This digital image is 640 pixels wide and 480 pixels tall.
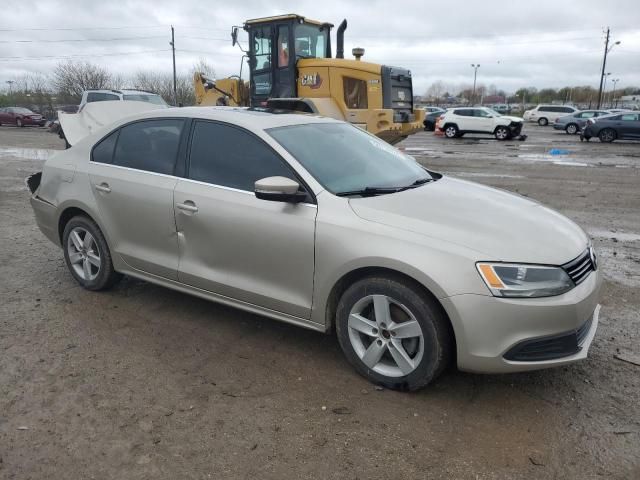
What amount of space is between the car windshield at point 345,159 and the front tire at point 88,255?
192cm

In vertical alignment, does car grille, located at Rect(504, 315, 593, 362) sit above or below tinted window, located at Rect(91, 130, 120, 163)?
→ below

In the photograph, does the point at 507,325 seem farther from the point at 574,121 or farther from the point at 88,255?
the point at 574,121

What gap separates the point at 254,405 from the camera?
314 centimetres

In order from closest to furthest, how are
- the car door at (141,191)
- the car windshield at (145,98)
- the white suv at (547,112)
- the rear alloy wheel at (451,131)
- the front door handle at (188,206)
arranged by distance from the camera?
the front door handle at (188,206) → the car door at (141,191) → the car windshield at (145,98) → the rear alloy wheel at (451,131) → the white suv at (547,112)

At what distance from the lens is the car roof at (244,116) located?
13.0 feet

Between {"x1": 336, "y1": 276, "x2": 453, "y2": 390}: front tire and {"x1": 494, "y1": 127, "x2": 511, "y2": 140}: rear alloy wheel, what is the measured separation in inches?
1015

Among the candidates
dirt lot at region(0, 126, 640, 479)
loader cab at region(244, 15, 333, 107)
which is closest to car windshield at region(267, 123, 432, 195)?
dirt lot at region(0, 126, 640, 479)

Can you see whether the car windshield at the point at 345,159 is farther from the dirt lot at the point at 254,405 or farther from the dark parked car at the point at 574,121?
the dark parked car at the point at 574,121

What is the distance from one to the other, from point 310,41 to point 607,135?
17995mm

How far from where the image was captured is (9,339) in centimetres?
395

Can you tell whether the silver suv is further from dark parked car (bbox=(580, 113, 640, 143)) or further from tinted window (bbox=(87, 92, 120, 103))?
dark parked car (bbox=(580, 113, 640, 143))

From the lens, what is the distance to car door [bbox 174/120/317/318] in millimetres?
Answer: 3477

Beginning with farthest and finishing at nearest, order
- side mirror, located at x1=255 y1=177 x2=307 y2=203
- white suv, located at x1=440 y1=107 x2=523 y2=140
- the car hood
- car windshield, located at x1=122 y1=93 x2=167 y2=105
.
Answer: white suv, located at x1=440 y1=107 x2=523 y2=140, car windshield, located at x1=122 y1=93 x2=167 y2=105, side mirror, located at x1=255 y1=177 x2=307 y2=203, the car hood

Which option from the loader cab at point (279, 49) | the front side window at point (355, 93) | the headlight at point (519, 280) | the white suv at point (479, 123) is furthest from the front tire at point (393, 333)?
the white suv at point (479, 123)
